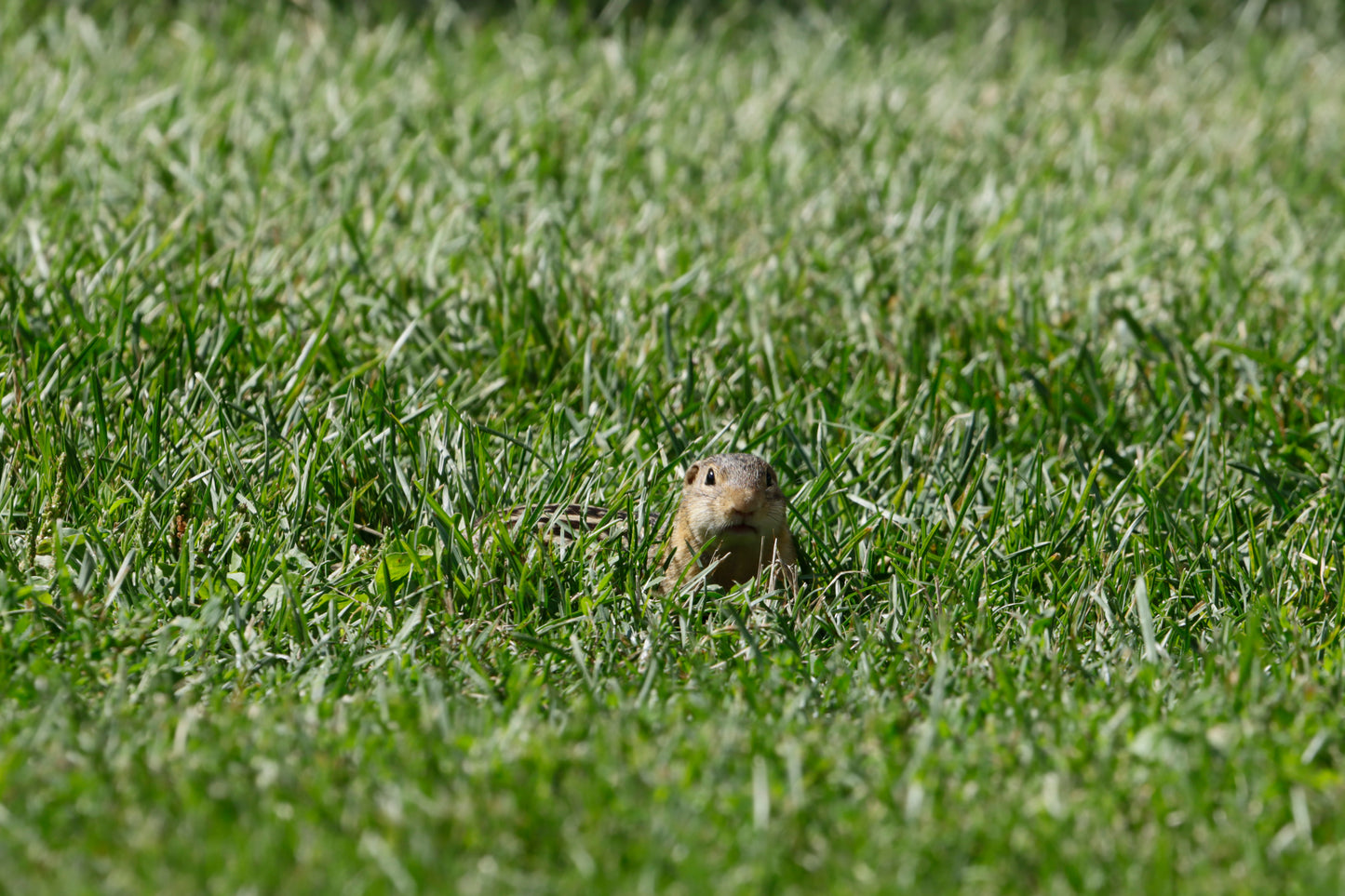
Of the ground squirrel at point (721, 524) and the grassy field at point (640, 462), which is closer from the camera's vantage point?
the grassy field at point (640, 462)

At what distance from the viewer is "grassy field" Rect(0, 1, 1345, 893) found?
99.8 inches

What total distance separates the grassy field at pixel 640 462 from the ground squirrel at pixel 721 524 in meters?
0.10

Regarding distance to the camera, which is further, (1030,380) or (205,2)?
(205,2)

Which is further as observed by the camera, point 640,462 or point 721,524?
point 640,462

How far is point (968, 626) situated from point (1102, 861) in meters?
1.11

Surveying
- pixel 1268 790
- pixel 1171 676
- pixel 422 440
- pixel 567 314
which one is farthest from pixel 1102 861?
pixel 567 314

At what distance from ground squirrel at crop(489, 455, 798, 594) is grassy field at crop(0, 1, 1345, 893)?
10 cm

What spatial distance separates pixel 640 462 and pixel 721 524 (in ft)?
1.79

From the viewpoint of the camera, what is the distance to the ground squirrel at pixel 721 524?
3805mm

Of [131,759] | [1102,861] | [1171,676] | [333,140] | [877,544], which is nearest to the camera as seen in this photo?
[1102,861]

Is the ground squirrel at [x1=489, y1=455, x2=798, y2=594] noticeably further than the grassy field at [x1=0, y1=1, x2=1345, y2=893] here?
Yes

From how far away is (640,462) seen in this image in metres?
4.27

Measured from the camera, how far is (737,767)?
2.71 metres

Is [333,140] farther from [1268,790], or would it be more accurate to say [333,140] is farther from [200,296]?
[1268,790]
